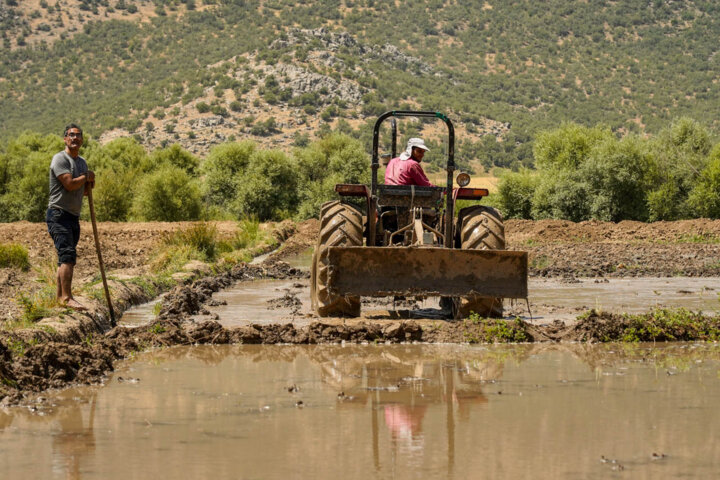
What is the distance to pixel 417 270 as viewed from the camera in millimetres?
11875

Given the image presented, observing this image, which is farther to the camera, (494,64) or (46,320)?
(494,64)

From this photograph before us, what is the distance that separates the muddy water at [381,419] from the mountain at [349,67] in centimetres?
9128

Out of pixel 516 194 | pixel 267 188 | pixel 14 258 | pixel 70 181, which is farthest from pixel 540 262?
pixel 267 188

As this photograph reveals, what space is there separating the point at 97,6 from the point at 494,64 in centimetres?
5501

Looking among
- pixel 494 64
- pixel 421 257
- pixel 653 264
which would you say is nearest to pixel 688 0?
pixel 494 64

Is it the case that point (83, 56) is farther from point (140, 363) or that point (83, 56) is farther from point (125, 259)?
point (140, 363)

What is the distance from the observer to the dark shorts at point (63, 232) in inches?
453

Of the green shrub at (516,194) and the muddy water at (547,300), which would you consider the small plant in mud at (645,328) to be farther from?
the green shrub at (516,194)

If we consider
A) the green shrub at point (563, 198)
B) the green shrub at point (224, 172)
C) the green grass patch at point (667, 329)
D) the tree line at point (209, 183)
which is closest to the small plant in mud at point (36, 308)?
the green grass patch at point (667, 329)

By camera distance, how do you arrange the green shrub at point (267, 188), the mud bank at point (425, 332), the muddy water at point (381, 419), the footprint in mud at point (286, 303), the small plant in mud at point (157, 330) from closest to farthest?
the muddy water at point (381, 419)
the mud bank at point (425, 332)
the small plant in mud at point (157, 330)
the footprint in mud at point (286, 303)
the green shrub at point (267, 188)

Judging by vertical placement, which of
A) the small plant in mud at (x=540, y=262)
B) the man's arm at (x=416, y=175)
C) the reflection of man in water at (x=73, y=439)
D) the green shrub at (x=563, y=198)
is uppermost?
the green shrub at (x=563, y=198)

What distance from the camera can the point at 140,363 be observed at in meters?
9.67

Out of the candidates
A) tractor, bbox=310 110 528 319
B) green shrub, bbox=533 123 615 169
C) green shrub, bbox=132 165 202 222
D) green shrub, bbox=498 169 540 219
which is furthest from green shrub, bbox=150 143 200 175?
tractor, bbox=310 110 528 319

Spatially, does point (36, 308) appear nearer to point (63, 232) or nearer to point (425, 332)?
point (63, 232)
